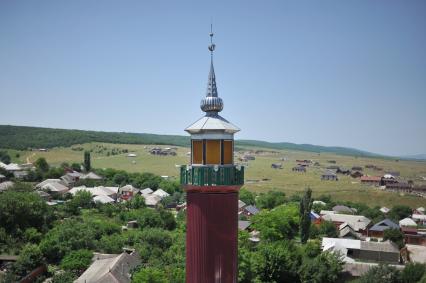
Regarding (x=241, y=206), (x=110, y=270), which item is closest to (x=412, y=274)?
(x=110, y=270)

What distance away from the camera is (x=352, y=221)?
71.6m

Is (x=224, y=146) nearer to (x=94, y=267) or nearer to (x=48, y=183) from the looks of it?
(x=94, y=267)

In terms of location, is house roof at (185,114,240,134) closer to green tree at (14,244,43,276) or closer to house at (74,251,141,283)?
house at (74,251,141,283)

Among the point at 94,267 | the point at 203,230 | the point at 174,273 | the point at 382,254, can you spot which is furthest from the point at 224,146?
the point at 382,254

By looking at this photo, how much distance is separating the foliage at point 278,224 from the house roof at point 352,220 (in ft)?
40.7

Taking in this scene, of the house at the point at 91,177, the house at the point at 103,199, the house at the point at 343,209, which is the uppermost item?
the house at the point at 91,177

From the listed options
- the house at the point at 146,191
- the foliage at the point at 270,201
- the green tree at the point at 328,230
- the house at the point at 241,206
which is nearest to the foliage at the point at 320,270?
the green tree at the point at 328,230

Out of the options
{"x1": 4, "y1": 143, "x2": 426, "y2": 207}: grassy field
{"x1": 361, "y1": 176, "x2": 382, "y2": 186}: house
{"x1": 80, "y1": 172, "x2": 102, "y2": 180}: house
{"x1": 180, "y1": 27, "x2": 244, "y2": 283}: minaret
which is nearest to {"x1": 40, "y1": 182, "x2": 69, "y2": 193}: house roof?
{"x1": 80, "y1": 172, "x2": 102, "y2": 180}: house

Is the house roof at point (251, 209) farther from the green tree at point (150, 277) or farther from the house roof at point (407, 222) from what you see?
the green tree at point (150, 277)

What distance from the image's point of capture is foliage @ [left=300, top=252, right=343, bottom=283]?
4006cm

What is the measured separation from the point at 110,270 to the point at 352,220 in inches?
1911

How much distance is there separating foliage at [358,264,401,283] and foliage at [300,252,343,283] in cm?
351

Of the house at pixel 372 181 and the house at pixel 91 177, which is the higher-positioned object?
the house at pixel 91 177

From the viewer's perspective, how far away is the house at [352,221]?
Answer: 68875 mm
